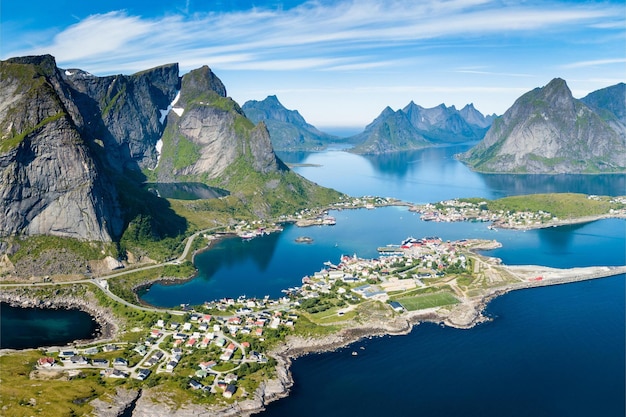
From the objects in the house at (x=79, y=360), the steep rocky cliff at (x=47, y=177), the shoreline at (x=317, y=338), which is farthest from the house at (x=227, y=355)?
the steep rocky cliff at (x=47, y=177)

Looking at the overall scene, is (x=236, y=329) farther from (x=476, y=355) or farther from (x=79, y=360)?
(x=476, y=355)

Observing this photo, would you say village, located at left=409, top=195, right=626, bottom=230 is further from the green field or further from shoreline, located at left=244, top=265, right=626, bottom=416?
the green field

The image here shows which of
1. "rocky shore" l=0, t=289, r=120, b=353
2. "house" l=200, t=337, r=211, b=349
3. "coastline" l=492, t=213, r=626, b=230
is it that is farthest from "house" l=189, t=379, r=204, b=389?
"coastline" l=492, t=213, r=626, b=230

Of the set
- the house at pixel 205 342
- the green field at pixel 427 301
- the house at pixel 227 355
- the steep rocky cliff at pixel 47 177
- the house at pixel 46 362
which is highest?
the steep rocky cliff at pixel 47 177

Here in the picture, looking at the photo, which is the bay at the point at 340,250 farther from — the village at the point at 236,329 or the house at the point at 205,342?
the house at the point at 205,342

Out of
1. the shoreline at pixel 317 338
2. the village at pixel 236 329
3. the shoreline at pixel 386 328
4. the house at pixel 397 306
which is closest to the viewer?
Result: the shoreline at pixel 317 338
